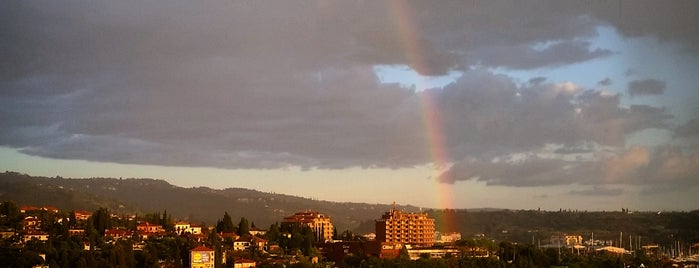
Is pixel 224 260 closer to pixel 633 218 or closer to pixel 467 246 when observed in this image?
pixel 467 246

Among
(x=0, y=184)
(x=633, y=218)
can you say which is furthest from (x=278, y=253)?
(x=0, y=184)

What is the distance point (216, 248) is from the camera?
5009 cm

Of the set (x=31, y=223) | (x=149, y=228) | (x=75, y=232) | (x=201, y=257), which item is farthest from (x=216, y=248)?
(x=31, y=223)

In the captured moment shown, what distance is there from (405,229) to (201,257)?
25351 mm

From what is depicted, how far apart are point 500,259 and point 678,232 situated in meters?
66.5

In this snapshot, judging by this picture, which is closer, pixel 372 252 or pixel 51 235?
pixel 51 235

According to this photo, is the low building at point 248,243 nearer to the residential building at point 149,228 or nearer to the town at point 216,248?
the town at point 216,248

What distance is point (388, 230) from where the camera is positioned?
228 ft

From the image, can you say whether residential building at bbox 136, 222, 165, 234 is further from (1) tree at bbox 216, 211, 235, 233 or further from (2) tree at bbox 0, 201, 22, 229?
(2) tree at bbox 0, 201, 22, 229

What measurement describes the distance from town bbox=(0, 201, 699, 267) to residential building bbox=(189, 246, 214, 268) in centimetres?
6

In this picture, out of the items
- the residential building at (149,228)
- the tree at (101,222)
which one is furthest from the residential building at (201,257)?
the residential building at (149,228)

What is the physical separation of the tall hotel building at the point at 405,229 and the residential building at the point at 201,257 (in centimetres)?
2295

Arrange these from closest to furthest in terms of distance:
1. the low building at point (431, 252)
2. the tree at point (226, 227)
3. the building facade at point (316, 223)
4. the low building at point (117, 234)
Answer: the low building at point (117, 234) → the low building at point (431, 252) → the tree at point (226, 227) → the building facade at point (316, 223)

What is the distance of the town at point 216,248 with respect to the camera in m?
46.9
